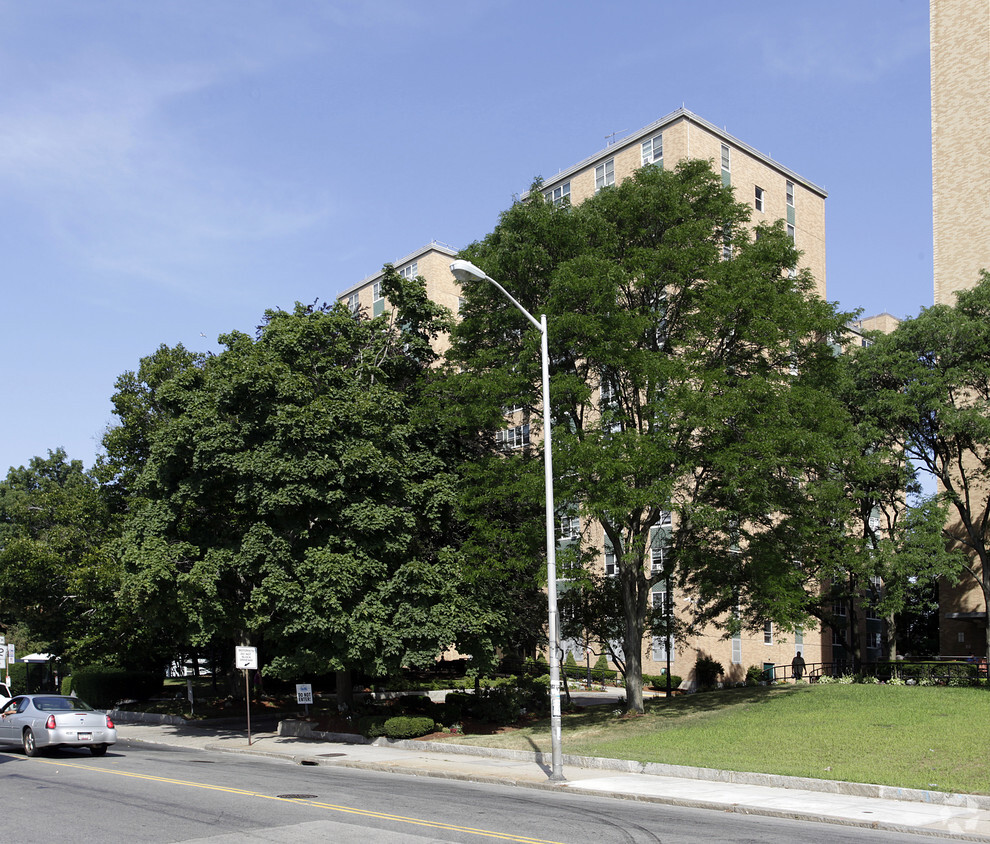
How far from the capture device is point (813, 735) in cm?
2052

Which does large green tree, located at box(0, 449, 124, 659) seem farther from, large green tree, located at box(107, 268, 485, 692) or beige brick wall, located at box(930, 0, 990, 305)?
beige brick wall, located at box(930, 0, 990, 305)

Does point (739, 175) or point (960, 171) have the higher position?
point (739, 175)

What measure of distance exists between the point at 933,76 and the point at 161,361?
41.1 m

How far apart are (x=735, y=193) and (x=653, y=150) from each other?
5071mm

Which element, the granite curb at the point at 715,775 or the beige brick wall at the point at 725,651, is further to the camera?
the beige brick wall at the point at 725,651

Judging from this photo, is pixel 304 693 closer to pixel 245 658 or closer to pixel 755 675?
pixel 245 658

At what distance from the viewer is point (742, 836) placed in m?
11.4

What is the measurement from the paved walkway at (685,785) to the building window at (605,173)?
119ft

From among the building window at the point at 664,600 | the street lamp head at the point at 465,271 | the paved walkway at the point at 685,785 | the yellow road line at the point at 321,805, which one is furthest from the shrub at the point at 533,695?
the street lamp head at the point at 465,271

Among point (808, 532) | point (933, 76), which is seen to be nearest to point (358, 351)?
point (808, 532)

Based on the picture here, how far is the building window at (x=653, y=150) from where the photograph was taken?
158ft

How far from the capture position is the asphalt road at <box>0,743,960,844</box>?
444 inches

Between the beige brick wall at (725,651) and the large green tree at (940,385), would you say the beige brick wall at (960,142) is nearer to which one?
the large green tree at (940,385)

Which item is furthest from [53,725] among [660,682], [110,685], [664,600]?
[660,682]
